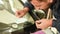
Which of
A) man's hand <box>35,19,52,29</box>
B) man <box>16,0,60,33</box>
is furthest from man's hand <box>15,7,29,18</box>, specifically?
man's hand <box>35,19,52,29</box>

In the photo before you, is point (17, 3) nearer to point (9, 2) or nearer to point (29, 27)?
point (9, 2)

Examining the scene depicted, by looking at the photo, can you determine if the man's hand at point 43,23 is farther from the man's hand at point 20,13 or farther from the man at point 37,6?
the man's hand at point 20,13

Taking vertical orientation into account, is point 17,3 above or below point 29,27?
above

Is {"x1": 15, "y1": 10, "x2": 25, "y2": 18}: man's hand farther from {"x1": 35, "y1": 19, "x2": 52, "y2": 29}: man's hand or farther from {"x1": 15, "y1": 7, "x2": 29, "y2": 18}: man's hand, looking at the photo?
{"x1": 35, "y1": 19, "x2": 52, "y2": 29}: man's hand

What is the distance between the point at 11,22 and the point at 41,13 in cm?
18

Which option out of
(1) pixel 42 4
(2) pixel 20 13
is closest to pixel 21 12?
(2) pixel 20 13

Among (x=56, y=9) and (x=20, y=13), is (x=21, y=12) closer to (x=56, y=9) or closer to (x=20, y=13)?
(x=20, y=13)

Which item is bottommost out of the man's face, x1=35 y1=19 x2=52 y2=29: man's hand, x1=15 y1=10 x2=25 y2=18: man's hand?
x1=35 y1=19 x2=52 y2=29: man's hand

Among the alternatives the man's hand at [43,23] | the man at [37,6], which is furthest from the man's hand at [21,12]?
the man's hand at [43,23]

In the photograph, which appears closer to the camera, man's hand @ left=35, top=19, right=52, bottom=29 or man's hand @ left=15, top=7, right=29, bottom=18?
man's hand @ left=35, top=19, right=52, bottom=29

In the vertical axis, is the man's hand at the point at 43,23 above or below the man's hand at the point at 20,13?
below

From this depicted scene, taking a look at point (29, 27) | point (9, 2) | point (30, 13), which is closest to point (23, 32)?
point (29, 27)

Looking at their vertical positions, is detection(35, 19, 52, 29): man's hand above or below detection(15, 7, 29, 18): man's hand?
below

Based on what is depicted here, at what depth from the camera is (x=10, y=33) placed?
29.9 inches
